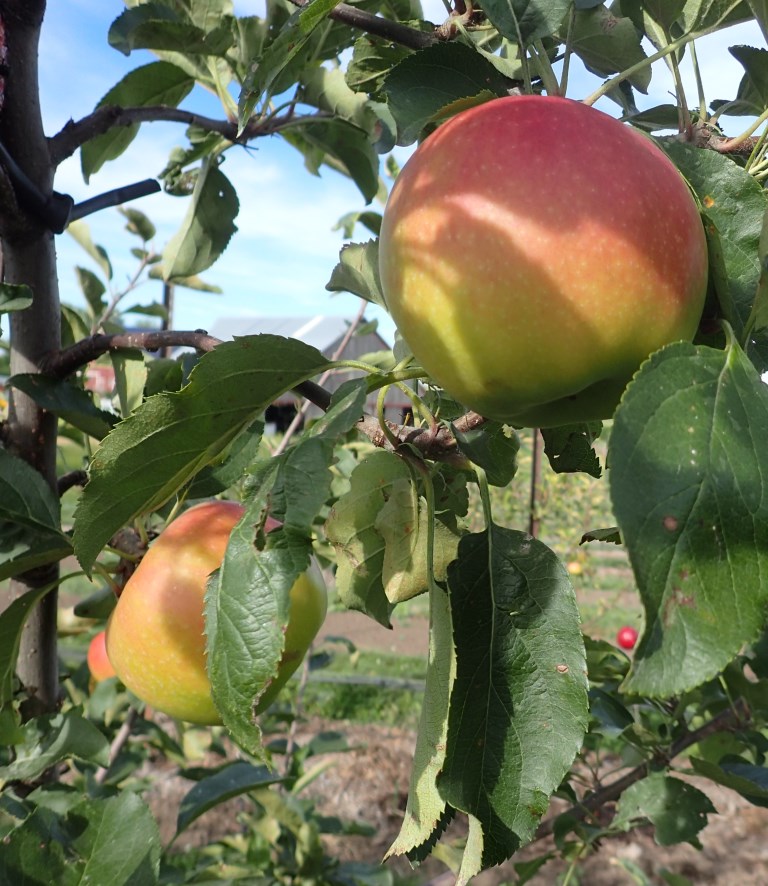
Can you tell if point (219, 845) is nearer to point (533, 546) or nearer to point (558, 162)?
point (533, 546)

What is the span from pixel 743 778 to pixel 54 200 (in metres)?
1.12

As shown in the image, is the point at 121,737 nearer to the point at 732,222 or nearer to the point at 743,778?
the point at 743,778

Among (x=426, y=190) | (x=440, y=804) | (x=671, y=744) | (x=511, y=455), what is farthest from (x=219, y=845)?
(x=426, y=190)

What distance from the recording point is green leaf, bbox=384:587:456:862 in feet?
1.63

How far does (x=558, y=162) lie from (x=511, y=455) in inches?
15.7

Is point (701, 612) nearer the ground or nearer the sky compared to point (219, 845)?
nearer the sky

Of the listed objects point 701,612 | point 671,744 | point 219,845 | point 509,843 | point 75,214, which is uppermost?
point 75,214

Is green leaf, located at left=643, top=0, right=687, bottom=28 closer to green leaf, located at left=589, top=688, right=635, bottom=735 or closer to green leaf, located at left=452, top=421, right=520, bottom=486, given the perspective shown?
green leaf, located at left=452, top=421, right=520, bottom=486

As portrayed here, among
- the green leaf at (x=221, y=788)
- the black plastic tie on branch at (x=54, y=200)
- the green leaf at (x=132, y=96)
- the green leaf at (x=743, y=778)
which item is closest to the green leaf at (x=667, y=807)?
the green leaf at (x=743, y=778)

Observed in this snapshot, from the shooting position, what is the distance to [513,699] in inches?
21.1

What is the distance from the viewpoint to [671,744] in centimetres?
145

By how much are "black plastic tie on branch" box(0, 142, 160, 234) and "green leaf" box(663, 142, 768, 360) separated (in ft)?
2.19

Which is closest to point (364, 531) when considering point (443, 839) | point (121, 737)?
point (121, 737)

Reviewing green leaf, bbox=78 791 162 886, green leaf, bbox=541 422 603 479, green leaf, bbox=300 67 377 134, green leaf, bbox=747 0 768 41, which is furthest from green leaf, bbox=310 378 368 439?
green leaf, bbox=300 67 377 134
